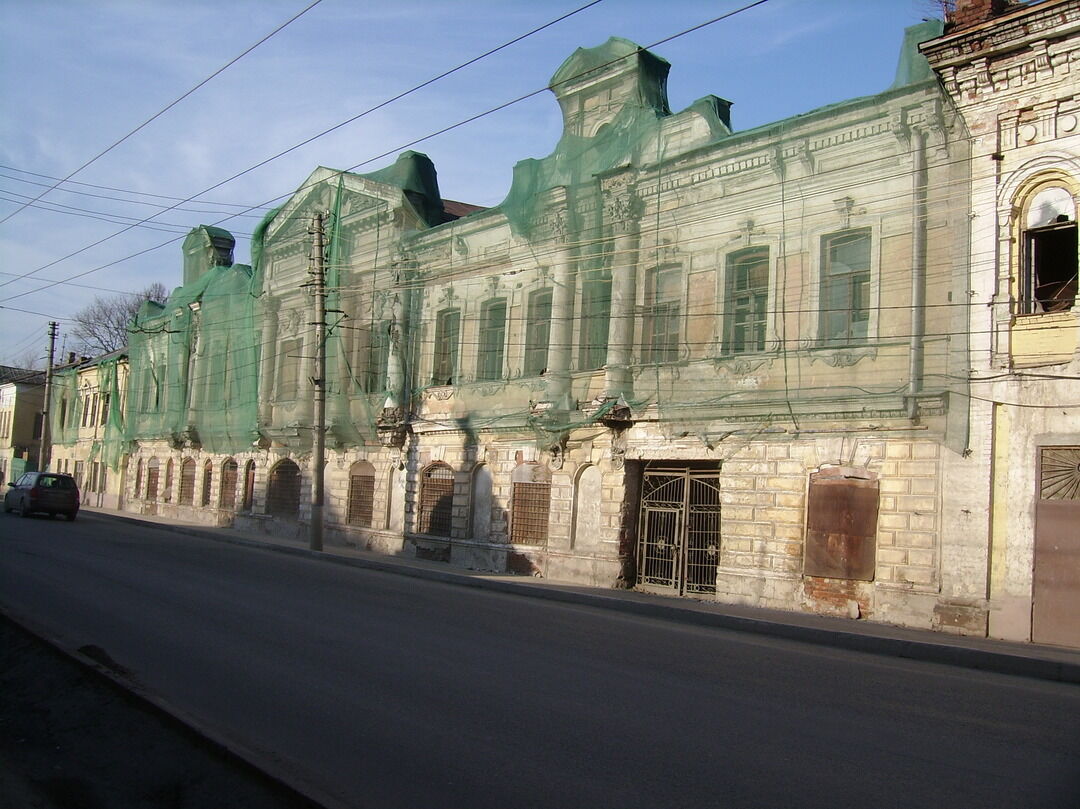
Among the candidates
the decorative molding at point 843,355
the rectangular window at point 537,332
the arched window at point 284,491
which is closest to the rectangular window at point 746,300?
the decorative molding at point 843,355

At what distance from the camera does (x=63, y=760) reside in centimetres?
599

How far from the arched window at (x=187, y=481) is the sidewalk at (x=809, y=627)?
19.7m

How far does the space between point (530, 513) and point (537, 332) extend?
4.29 meters

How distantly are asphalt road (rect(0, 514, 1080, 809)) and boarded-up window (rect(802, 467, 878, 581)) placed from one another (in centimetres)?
342

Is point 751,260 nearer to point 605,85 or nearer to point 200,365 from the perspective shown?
point 605,85

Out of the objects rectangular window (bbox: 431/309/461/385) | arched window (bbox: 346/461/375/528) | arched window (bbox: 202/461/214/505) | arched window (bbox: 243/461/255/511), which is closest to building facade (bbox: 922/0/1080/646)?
rectangular window (bbox: 431/309/461/385)

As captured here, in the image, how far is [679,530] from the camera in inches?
738

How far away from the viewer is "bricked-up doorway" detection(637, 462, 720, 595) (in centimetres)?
1816

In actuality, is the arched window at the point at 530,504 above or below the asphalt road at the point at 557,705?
above

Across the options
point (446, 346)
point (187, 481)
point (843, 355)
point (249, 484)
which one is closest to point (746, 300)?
point (843, 355)

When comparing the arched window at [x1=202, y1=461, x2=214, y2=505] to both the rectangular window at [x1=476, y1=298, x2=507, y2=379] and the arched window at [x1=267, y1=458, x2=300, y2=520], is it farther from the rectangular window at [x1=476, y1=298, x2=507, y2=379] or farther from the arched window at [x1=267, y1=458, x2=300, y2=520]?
the rectangular window at [x1=476, y1=298, x2=507, y2=379]

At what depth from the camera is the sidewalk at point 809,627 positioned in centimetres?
1146

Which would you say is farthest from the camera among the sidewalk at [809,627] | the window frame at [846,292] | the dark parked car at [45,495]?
the dark parked car at [45,495]

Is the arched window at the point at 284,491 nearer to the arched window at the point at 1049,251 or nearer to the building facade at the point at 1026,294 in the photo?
the building facade at the point at 1026,294
